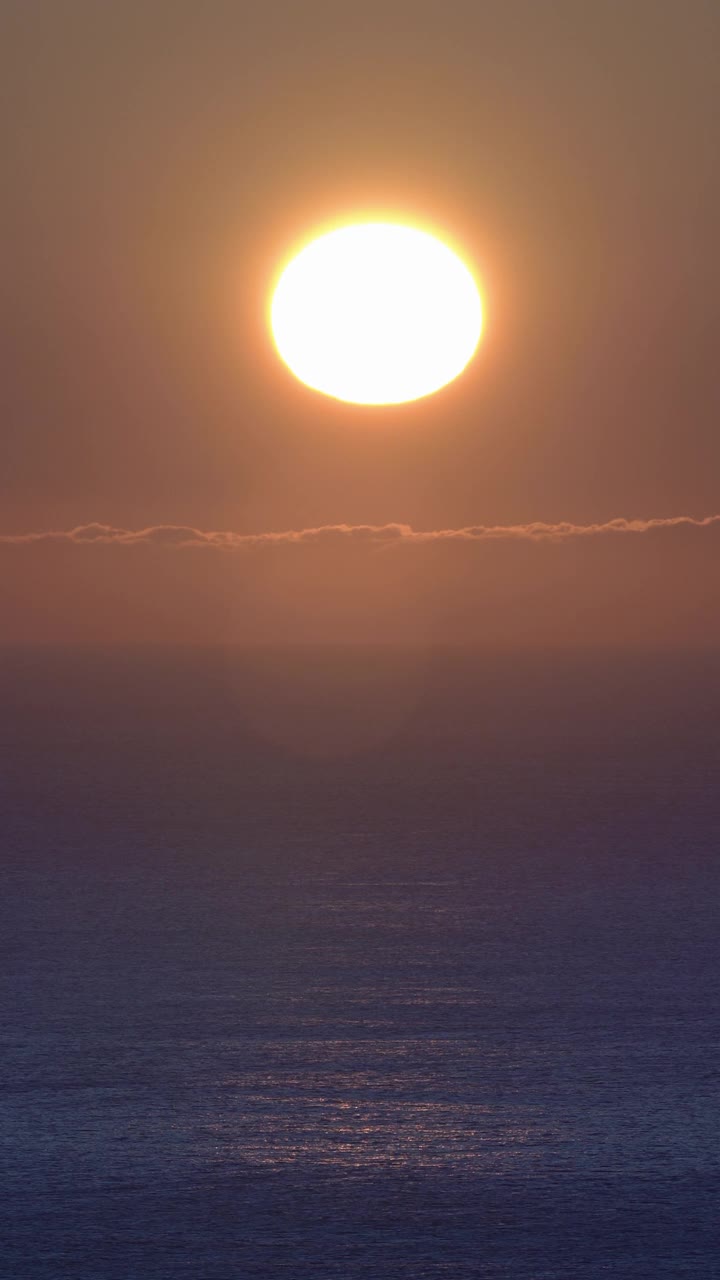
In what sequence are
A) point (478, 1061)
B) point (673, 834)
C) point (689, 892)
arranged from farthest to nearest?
point (673, 834)
point (689, 892)
point (478, 1061)

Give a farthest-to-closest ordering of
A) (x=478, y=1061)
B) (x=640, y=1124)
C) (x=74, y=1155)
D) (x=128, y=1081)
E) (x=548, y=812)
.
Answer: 1. (x=548, y=812)
2. (x=478, y=1061)
3. (x=128, y=1081)
4. (x=640, y=1124)
5. (x=74, y=1155)

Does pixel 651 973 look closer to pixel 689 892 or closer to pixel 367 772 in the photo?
pixel 689 892

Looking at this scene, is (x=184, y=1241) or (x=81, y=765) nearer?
(x=184, y=1241)

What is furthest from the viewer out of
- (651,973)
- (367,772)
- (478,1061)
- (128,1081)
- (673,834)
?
(367,772)

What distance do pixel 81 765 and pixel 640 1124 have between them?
155762mm

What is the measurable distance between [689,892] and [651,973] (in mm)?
26844

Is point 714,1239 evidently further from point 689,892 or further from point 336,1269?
point 689,892

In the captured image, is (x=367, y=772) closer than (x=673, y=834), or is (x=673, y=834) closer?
(x=673, y=834)

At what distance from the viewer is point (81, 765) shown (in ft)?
590

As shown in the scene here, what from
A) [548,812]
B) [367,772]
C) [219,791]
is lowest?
[548,812]

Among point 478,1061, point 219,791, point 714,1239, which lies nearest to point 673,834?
point 219,791

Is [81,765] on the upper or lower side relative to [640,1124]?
upper

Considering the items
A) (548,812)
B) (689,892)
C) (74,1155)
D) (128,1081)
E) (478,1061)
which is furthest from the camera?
(548,812)

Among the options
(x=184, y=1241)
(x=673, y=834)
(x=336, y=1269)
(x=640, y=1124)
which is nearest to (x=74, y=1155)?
(x=184, y=1241)
